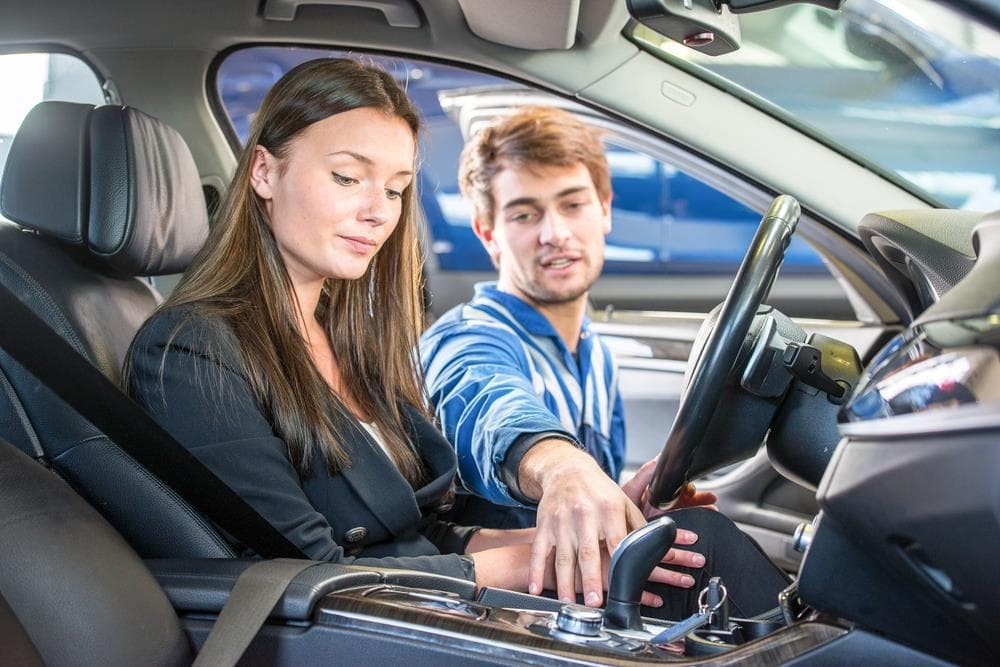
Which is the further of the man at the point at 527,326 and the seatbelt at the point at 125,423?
the man at the point at 527,326

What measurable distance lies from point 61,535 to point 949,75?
1565mm

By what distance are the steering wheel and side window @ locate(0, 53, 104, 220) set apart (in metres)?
0.97

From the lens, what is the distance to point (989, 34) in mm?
1578

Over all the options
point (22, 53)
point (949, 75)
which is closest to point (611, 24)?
point (949, 75)

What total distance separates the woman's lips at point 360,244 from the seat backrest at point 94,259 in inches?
9.9

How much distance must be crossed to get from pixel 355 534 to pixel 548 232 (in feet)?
3.04

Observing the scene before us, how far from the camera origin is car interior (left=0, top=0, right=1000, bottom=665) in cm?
84

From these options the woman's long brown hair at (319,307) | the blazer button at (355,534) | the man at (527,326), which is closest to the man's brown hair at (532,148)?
the man at (527,326)

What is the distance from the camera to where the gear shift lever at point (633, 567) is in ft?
3.87

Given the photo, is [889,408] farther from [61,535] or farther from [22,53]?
[22,53]

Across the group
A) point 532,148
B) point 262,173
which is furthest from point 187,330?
point 532,148

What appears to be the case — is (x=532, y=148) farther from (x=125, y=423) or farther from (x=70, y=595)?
(x=70, y=595)

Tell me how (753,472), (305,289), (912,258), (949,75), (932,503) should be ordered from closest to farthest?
(932,503) < (912,258) < (305,289) < (949,75) < (753,472)

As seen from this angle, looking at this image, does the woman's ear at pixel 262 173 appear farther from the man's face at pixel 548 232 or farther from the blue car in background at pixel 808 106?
the man's face at pixel 548 232
